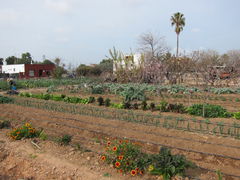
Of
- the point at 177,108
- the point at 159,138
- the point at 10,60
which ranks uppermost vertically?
the point at 10,60

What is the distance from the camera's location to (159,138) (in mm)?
5375

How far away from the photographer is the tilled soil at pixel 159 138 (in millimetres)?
4168

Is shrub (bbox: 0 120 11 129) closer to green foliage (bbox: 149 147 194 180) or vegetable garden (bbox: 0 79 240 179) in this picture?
vegetable garden (bbox: 0 79 240 179)

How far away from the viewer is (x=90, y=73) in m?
35.5

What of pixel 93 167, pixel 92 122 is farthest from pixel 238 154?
pixel 92 122

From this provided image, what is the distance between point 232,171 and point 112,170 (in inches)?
79.2

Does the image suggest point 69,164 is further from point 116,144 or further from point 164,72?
point 164,72

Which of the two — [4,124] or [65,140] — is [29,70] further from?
[65,140]

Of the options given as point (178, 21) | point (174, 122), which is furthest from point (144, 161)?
point (178, 21)

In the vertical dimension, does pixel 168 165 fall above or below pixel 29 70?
below

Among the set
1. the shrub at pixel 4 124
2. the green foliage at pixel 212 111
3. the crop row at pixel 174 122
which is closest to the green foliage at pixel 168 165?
the crop row at pixel 174 122

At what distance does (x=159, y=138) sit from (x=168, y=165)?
6.56ft

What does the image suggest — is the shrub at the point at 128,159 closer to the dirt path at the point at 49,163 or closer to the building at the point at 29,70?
the dirt path at the point at 49,163

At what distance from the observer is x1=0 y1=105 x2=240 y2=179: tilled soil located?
13.7ft
